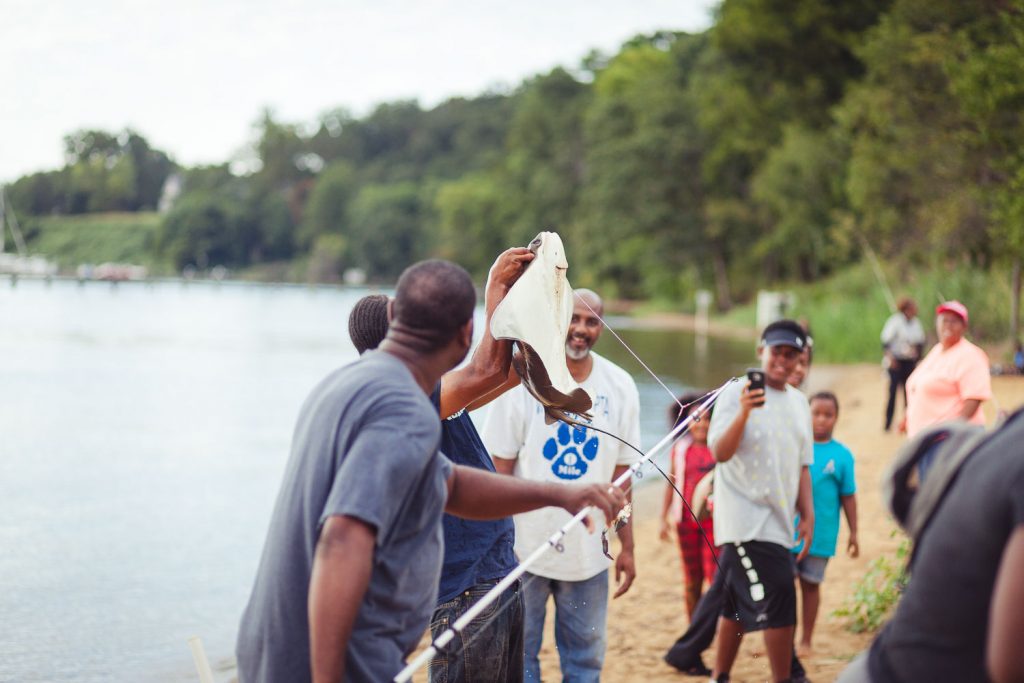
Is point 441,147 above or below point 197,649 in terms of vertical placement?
above

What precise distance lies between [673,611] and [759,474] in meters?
3.46

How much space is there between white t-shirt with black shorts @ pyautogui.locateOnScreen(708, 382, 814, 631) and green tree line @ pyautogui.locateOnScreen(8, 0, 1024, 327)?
13.5 meters

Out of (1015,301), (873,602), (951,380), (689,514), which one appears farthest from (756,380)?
(1015,301)

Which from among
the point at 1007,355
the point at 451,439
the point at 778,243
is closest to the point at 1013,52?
the point at 1007,355

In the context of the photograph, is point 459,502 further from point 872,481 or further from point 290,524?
point 872,481

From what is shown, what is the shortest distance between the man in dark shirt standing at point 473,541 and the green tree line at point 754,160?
1509cm

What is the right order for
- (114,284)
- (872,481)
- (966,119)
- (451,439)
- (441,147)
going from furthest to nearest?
(441,147) < (114,284) < (966,119) < (872,481) < (451,439)

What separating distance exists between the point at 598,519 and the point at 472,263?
108813 millimetres

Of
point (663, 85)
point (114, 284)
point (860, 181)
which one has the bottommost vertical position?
point (114, 284)

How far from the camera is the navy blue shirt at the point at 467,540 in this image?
386cm

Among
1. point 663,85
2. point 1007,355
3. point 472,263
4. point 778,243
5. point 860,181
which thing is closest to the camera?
point 1007,355

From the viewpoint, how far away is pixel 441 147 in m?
176

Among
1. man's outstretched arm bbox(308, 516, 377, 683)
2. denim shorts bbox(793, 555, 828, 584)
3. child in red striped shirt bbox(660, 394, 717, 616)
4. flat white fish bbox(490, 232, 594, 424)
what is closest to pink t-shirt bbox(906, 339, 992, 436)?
child in red striped shirt bbox(660, 394, 717, 616)

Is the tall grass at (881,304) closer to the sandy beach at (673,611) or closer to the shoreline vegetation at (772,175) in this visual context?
the shoreline vegetation at (772,175)
